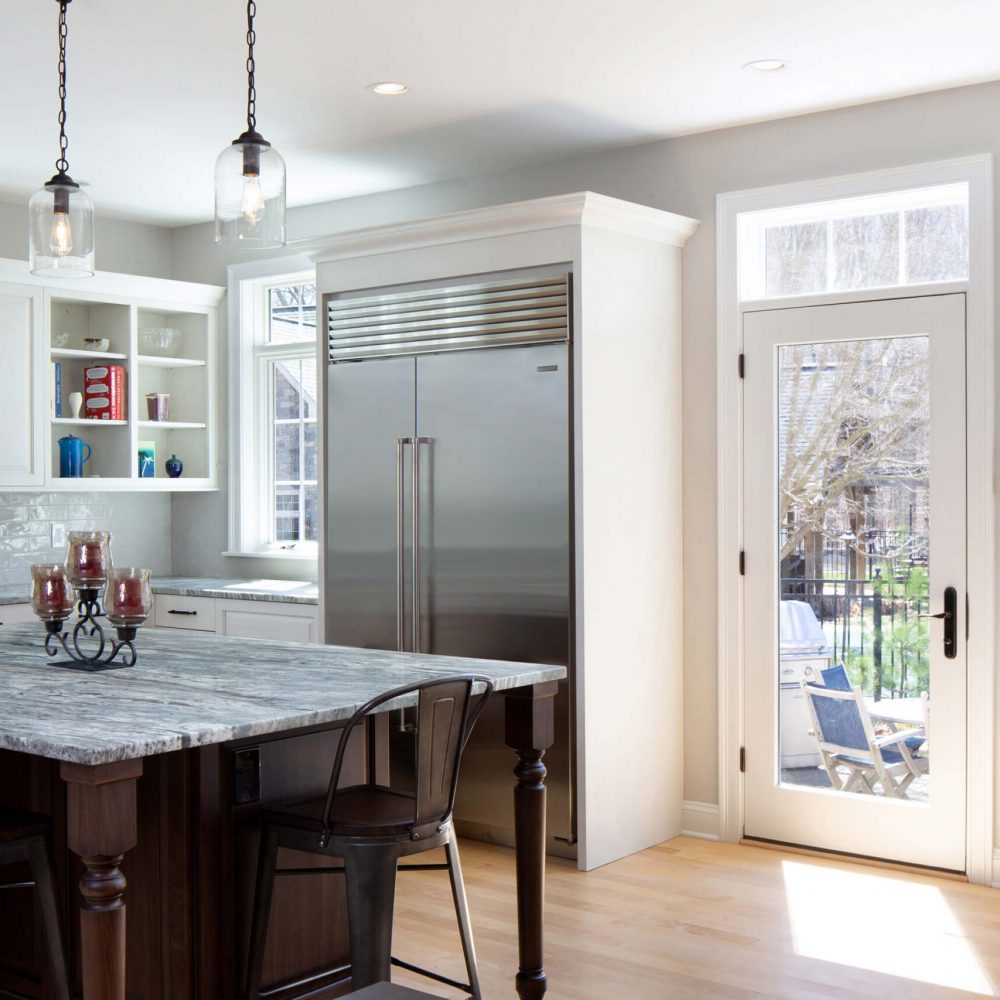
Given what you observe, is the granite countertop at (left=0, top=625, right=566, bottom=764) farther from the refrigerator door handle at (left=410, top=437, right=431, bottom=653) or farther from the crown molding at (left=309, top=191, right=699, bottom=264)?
the crown molding at (left=309, top=191, right=699, bottom=264)

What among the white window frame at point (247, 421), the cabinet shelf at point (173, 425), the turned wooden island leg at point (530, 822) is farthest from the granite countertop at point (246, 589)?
the turned wooden island leg at point (530, 822)

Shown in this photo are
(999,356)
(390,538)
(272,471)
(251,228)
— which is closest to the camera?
(251,228)

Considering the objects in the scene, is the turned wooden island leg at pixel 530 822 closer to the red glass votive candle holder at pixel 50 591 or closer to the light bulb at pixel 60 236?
the red glass votive candle holder at pixel 50 591

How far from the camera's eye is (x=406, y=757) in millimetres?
4727

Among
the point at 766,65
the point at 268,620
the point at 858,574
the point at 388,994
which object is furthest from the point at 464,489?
the point at 388,994

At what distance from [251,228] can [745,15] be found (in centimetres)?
167

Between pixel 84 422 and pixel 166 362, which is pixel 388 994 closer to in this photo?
pixel 84 422

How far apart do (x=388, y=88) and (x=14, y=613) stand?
112 inches

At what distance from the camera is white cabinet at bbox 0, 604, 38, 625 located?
5281 mm

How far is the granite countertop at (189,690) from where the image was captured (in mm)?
2186

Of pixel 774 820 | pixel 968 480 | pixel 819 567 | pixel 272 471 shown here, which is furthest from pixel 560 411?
pixel 272 471

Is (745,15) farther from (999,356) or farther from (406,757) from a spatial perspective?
(406,757)

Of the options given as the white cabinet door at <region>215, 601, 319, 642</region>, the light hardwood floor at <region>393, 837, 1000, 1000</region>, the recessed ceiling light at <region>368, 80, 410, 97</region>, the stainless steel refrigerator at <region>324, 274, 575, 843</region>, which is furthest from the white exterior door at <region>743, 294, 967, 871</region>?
the white cabinet door at <region>215, 601, 319, 642</region>

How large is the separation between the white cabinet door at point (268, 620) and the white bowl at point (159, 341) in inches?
56.3
